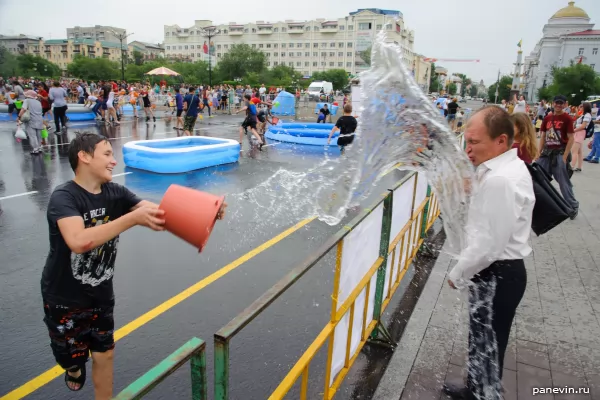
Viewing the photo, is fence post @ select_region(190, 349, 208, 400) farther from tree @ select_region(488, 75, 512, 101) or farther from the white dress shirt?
tree @ select_region(488, 75, 512, 101)

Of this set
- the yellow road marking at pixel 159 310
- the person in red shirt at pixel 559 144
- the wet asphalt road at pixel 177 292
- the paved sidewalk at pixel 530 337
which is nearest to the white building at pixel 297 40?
the person in red shirt at pixel 559 144

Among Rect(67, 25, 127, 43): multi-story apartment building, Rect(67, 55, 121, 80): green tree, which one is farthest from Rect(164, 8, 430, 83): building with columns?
Rect(67, 55, 121, 80): green tree

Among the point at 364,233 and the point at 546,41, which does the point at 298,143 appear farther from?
the point at 546,41

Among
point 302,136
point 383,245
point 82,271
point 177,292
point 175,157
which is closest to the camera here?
point 82,271

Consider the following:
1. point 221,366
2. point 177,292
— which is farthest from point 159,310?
point 221,366

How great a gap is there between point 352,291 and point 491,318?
92 cm

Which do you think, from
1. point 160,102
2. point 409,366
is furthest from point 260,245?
point 160,102

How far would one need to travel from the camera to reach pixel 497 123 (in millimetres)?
2473

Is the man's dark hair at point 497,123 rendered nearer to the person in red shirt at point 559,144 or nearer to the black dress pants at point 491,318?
the black dress pants at point 491,318

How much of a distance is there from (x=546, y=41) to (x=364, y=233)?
112386 millimetres

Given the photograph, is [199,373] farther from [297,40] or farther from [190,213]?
[297,40]

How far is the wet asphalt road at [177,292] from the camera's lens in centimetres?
319

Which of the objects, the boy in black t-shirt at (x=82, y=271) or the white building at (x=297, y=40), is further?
the white building at (x=297, y=40)

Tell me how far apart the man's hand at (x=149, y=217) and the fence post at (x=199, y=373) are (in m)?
0.91
